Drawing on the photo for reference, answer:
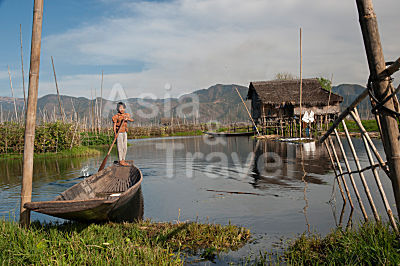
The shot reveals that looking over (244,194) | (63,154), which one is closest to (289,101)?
(63,154)

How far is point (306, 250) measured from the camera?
13.3ft

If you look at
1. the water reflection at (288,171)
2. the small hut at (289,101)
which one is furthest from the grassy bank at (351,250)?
the small hut at (289,101)

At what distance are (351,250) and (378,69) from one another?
6.81 ft

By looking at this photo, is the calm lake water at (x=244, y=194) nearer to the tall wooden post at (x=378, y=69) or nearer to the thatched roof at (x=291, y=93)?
the tall wooden post at (x=378, y=69)

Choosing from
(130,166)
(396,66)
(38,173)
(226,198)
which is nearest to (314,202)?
(226,198)

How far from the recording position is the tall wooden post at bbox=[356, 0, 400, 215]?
110 inches

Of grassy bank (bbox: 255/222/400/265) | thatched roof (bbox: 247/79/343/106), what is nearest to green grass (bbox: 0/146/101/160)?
thatched roof (bbox: 247/79/343/106)

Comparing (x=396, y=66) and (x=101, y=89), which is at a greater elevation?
(x=101, y=89)

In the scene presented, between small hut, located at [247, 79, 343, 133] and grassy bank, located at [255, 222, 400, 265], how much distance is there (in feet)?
85.4

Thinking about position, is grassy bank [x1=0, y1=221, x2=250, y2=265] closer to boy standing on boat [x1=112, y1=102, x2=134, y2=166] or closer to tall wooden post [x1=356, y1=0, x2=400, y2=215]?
tall wooden post [x1=356, y1=0, x2=400, y2=215]

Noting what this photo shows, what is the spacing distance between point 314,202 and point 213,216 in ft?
8.16

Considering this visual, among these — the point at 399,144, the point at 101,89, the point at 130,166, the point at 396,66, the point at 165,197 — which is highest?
the point at 101,89

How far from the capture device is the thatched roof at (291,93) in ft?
101

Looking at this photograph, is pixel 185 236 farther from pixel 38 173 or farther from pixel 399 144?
pixel 38 173
